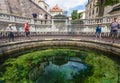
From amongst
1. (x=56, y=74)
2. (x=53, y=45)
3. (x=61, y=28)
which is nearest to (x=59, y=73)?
(x=56, y=74)

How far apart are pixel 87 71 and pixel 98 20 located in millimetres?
12413

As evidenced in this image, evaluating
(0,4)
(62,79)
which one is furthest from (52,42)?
(0,4)

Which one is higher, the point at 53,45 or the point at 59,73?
the point at 53,45

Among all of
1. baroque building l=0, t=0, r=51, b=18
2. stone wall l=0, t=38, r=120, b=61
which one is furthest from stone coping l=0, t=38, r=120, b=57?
baroque building l=0, t=0, r=51, b=18

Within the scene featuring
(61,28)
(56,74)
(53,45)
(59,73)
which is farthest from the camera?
Result: (61,28)

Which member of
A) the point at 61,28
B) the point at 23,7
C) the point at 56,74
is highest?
the point at 23,7

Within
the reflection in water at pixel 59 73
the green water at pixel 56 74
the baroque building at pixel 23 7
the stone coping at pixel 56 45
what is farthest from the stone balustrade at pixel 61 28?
the reflection in water at pixel 59 73

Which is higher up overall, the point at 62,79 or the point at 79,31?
the point at 79,31

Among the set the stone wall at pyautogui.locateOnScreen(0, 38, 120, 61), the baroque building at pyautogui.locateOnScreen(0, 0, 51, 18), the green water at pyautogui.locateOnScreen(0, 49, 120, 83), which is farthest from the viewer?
the baroque building at pyautogui.locateOnScreen(0, 0, 51, 18)

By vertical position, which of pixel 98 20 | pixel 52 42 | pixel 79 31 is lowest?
pixel 52 42

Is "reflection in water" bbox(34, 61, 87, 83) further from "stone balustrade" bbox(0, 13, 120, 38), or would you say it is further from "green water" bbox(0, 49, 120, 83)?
"stone balustrade" bbox(0, 13, 120, 38)

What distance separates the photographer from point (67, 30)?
20547 mm

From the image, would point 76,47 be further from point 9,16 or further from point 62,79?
point 9,16

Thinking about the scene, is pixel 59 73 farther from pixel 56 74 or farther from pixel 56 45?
pixel 56 45
